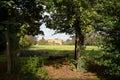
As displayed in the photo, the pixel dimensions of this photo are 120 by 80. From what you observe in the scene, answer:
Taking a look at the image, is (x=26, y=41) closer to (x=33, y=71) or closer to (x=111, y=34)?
(x=33, y=71)

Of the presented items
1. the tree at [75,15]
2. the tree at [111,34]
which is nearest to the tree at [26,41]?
the tree at [75,15]

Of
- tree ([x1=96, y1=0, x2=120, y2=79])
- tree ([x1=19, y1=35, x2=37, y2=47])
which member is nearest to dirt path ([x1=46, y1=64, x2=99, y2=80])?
tree ([x1=19, y1=35, x2=37, y2=47])

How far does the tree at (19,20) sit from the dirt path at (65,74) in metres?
3.24

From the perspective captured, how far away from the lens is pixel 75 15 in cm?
2262

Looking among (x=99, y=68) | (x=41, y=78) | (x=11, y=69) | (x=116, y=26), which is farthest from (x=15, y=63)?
(x=116, y=26)

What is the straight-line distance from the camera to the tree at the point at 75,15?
2160 cm

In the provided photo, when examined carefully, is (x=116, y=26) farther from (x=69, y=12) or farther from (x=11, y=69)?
(x=11, y=69)

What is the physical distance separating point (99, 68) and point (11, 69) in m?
7.46

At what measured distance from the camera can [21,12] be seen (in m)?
23.4

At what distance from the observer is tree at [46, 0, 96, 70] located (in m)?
21.6

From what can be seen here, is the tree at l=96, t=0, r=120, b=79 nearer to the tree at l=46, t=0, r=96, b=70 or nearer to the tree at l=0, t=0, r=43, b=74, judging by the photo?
the tree at l=46, t=0, r=96, b=70

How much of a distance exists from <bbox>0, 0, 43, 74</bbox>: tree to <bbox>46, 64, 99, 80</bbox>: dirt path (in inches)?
127

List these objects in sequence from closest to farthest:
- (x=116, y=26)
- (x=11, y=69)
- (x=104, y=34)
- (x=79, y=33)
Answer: (x=116, y=26), (x=104, y=34), (x=11, y=69), (x=79, y=33)

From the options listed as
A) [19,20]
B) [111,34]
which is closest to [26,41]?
[19,20]
